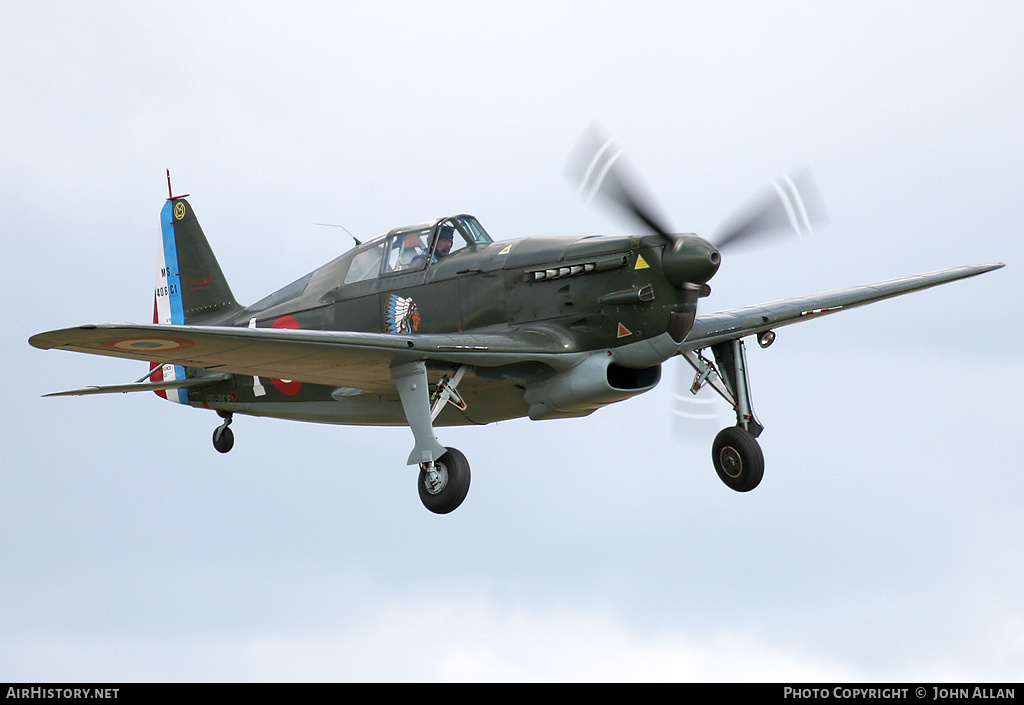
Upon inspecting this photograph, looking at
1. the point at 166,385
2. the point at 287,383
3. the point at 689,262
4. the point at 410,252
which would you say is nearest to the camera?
the point at 689,262

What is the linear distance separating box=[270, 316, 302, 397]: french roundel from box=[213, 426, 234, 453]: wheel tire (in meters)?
1.48

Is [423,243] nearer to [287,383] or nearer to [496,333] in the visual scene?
[496,333]

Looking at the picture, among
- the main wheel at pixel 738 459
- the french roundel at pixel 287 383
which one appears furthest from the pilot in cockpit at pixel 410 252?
the main wheel at pixel 738 459

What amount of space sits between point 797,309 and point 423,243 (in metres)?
4.45

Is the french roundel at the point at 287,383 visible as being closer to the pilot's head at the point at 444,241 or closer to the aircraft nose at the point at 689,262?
the pilot's head at the point at 444,241

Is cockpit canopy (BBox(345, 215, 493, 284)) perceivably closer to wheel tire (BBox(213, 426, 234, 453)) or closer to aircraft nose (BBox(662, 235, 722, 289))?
aircraft nose (BBox(662, 235, 722, 289))

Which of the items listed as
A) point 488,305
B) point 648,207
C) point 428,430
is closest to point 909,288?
point 648,207

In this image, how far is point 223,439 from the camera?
15.4m

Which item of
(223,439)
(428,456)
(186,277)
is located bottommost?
(428,456)

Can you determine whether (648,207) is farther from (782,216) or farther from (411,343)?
(411,343)

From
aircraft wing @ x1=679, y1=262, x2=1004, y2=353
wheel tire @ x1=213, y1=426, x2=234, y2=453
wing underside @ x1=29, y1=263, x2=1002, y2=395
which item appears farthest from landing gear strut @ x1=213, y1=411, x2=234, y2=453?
aircraft wing @ x1=679, y1=262, x2=1004, y2=353

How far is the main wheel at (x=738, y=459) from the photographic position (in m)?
12.5

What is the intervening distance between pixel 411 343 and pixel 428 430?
89 cm

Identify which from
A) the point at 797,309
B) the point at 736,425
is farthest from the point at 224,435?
the point at 797,309
